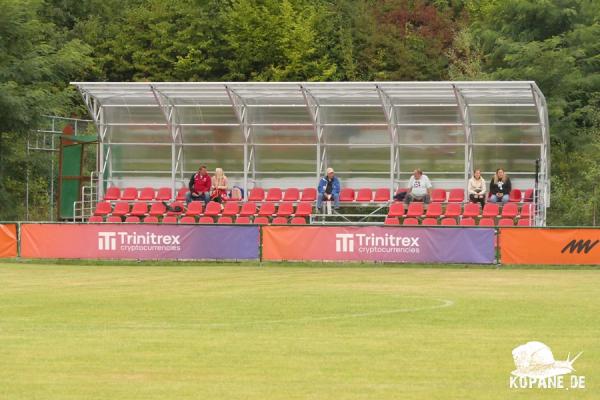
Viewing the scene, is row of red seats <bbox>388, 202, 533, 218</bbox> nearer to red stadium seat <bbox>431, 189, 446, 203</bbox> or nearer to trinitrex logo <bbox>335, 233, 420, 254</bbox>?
red stadium seat <bbox>431, 189, 446, 203</bbox>

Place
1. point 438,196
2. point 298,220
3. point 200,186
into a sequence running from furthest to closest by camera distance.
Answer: point 438,196
point 200,186
point 298,220

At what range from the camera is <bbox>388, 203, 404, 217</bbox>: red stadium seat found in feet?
126

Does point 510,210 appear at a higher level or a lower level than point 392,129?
lower

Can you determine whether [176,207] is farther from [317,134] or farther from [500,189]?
[500,189]

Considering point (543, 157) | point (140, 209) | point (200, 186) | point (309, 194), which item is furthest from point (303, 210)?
point (543, 157)

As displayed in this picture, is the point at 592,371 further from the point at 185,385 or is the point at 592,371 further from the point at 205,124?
the point at 205,124

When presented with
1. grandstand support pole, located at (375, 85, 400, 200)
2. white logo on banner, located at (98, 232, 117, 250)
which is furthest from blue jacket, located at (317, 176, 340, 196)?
white logo on banner, located at (98, 232, 117, 250)

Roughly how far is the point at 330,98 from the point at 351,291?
17.4m

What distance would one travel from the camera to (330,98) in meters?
41.7

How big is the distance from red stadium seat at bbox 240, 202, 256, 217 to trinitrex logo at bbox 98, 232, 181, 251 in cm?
628

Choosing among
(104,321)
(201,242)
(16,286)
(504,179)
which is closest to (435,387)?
(104,321)

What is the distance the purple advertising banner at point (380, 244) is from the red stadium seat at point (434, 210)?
18.3 ft

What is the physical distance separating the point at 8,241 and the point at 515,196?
15704 mm

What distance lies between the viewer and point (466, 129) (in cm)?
4134
